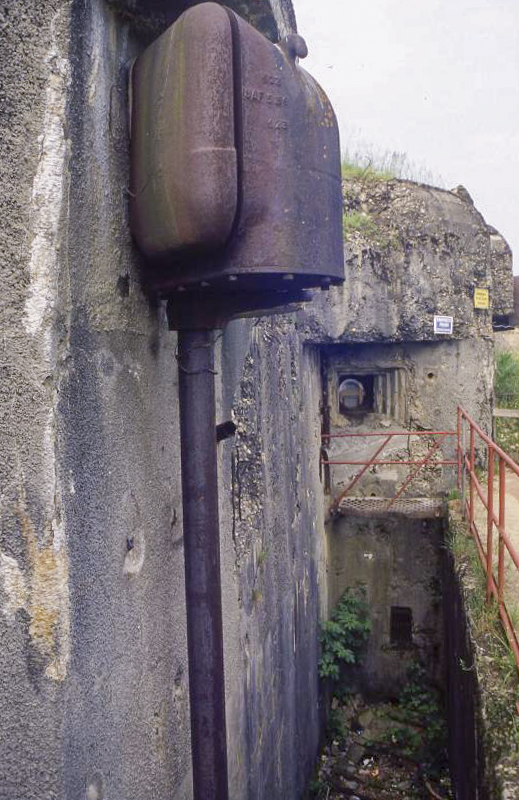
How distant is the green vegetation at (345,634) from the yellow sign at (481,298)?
3130 mm

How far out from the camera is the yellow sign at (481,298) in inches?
266

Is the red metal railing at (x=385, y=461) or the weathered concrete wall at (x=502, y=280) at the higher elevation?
the weathered concrete wall at (x=502, y=280)

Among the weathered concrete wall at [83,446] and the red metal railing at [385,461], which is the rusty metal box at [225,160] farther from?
the red metal railing at [385,461]

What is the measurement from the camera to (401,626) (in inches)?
270

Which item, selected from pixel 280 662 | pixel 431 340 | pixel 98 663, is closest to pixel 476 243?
pixel 431 340

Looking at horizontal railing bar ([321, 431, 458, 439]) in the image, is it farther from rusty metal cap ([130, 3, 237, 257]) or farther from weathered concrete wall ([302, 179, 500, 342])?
rusty metal cap ([130, 3, 237, 257])

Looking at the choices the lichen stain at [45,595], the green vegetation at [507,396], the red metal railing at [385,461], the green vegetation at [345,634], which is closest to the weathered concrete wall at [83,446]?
the lichen stain at [45,595]

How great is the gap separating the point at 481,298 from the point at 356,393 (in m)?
1.61

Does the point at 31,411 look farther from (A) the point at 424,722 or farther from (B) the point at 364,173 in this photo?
(B) the point at 364,173

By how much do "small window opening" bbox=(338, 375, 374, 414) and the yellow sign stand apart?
51.8 inches

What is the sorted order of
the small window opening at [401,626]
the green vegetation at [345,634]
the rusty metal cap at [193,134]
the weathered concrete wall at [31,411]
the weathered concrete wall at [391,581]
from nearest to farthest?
1. the weathered concrete wall at [31,411]
2. the rusty metal cap at [193,134]
3. the green vegetation at [345,634]
4. the weathered concrete wall at [391,581]
5. the small window opening at [401,626]

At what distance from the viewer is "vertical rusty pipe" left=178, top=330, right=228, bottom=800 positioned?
2.00 m

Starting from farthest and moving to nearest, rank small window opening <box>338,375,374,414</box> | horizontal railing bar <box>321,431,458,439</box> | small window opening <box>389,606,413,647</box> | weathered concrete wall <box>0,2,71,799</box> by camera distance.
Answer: small window opening <box>338,375,374,414</box> → small window opening <box>389,606,413,647</box> → horizontal railing bar <box>321,431,458,439</box> → weathered concrete wall <box>0,2,71,799</box>

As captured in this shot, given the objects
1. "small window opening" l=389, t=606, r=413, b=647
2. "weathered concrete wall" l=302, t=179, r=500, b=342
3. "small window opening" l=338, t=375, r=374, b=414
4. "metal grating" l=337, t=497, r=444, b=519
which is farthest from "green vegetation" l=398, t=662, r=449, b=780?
"weathered concrete wall" l=302, t=179, r=500, b=342
